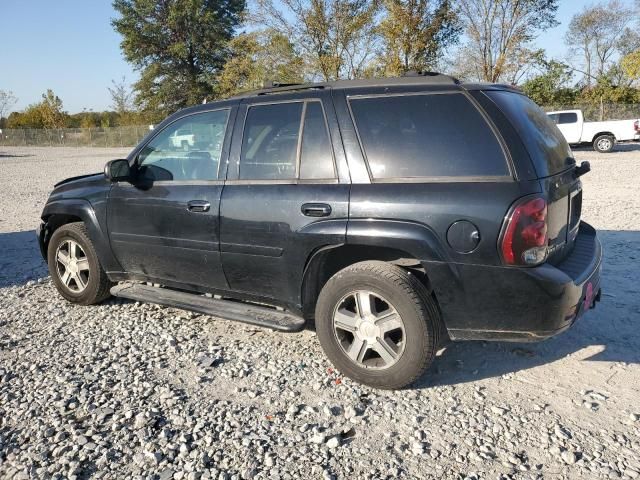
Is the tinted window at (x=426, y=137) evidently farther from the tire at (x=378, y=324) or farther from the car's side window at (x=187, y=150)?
the car's side window at (x=187, y=150)

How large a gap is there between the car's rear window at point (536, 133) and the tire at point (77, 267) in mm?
3648

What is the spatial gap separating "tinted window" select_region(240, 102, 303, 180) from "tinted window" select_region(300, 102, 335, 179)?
0.07m

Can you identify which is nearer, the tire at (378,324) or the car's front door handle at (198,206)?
the tire at (378,324)

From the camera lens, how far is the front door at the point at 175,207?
3943 millimetres

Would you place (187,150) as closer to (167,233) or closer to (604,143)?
(167,233)

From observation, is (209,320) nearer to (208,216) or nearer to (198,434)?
(208,216)

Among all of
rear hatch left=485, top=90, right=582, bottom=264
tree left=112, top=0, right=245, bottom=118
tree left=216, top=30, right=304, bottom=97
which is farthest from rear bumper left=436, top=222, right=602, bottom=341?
tree left=112, top=0, right=245, bottom=118

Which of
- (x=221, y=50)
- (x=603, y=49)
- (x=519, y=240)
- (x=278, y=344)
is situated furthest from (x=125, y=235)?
(x=603, y=49)

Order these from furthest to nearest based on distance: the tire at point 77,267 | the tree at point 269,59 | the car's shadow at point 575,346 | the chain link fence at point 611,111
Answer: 1. the chain link fence at point 611,111
2. the tree at point 269,59
3. the tire at point 77,267
4. the car's shadow at point 575,346

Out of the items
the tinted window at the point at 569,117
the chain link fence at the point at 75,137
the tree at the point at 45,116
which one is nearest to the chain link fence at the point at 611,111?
the tinted window at the point at 569,117

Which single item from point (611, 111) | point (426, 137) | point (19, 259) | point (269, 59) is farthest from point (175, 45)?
point (426, 137)

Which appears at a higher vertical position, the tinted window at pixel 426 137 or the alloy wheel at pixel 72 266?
the tinted window at pixel 426 137

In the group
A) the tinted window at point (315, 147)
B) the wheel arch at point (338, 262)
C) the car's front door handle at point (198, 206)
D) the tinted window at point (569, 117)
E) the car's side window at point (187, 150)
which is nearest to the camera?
the wheel arch at point (338, 262)

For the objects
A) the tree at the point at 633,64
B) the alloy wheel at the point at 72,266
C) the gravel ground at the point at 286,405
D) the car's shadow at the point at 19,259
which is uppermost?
the tree at the point at 633,64
